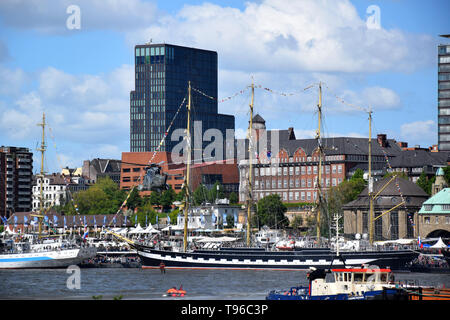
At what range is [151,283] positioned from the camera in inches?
3533

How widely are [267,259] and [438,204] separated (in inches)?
2156

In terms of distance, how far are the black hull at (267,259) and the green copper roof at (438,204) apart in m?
48.9

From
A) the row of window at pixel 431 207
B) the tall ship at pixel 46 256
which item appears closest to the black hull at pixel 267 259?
the tall ship at pixel 46 256

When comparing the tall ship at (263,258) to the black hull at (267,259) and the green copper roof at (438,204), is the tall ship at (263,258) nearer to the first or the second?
the black hull at (267,259)

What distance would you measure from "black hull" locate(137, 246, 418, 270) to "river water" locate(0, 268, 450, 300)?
83.6 inches

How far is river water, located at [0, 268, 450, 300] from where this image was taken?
7388 centimetres

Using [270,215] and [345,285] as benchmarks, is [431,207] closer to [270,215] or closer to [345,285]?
[270,215]

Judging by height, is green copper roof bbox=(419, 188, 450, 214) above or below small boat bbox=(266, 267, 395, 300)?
above

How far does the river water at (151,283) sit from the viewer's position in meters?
73.9

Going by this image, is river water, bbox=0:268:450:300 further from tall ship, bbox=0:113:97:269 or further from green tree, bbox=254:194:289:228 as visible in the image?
green tree, bbox=254:194:289:228

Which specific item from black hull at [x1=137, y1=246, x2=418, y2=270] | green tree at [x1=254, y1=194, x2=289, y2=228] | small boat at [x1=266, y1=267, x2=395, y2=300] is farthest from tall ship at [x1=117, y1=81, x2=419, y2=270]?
green tree at [x1=254, y1=194, x2=289, y2=228]
